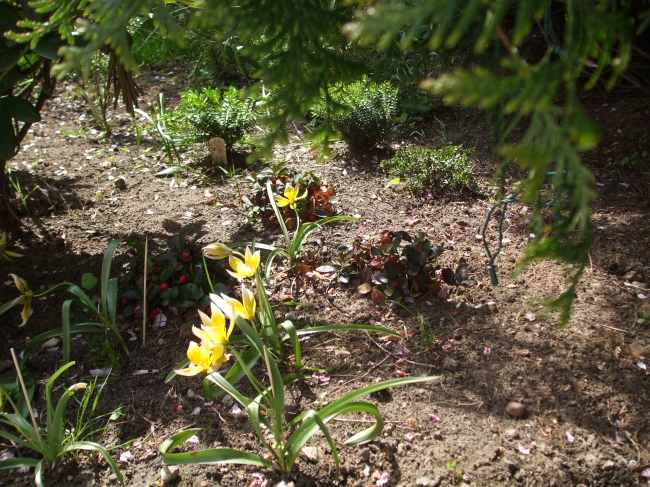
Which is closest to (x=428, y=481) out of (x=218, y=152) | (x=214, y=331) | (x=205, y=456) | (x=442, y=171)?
(x=205, y=456)

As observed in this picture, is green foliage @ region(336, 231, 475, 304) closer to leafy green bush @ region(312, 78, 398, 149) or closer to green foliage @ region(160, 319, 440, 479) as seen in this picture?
green foliage @ region(160, 319, 440, 479)

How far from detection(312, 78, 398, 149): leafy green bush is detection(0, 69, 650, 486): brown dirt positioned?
356 mm

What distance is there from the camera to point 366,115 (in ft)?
11.0

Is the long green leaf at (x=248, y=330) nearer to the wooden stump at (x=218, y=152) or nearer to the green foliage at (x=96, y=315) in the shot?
the green foliage at (x=96, y=315)

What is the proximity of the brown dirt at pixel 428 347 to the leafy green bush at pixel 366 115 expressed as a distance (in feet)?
1.17

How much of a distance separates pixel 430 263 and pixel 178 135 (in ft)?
8.19

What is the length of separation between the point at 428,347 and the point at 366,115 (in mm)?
1906

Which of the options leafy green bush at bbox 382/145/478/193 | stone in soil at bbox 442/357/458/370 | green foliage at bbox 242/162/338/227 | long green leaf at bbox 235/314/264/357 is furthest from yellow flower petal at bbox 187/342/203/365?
leafy green bush at bbox 382/145/478/193

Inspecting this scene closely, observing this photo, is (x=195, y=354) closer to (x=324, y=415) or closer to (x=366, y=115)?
(x=324, y=415)

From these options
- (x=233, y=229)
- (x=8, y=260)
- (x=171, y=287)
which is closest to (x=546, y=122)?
(x=171, y=287)

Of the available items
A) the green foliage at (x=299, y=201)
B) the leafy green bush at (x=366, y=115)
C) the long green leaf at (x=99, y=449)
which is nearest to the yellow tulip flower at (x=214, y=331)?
the long green leaf at (x=99, y=449)

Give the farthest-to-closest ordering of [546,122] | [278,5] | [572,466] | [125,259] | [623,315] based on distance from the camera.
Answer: [125,259] → [623,315] → [572,466] → [278,5] → [546,122]

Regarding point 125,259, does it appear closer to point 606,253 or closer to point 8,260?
point 8,260

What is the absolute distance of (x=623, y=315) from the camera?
199cm
